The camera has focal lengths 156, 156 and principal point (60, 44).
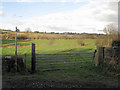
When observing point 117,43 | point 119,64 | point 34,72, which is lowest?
point 34,72

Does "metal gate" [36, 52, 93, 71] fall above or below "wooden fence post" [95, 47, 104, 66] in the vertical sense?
below

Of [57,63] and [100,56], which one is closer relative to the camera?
[100,56]

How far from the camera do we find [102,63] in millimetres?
9547

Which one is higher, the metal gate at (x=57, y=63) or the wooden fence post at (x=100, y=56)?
the wooden fence post at (x=100, y=56)

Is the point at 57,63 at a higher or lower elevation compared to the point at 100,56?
lower

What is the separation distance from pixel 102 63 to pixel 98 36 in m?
15.3

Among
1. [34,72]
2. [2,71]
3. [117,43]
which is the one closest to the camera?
[2,71]

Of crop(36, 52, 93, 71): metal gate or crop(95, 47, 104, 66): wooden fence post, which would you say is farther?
crop(36, 52, 93, 71): metal gate

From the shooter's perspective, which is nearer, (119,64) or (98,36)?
(119,64)

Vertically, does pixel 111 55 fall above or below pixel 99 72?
above

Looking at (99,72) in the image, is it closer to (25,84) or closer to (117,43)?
(117,43)

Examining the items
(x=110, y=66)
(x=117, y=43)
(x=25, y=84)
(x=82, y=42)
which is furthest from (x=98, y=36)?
(x=25, y=84)

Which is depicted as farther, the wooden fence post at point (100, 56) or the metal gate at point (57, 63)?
the metal gate at point (57, 63)

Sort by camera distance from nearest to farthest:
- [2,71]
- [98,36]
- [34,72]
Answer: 1. [2,71]
2. [34,72]
3. [98,36]
